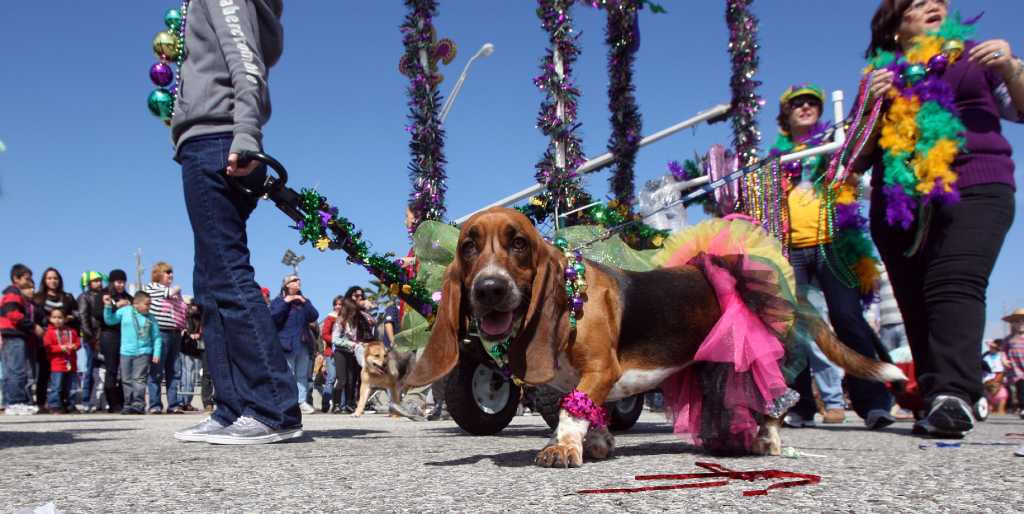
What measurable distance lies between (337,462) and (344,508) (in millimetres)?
1053

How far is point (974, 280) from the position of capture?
11.9 ft

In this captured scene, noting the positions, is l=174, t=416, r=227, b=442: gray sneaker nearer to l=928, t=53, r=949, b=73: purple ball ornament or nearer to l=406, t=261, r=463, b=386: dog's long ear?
l=406, t=261, r=463, b=386: dog's long ear

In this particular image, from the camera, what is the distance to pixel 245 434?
3.36 metres

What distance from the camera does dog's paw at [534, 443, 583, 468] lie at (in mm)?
2426

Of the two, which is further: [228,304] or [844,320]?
[844,320]

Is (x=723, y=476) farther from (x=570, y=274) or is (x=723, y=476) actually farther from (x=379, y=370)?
(x=379, y=370)

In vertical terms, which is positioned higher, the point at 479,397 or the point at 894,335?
the point at 894,335

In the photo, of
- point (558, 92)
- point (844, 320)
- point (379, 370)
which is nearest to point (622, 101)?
point (558, 92)

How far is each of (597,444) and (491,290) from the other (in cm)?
76

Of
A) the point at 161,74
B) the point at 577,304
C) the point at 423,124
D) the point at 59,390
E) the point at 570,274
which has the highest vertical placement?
the point at 423,124

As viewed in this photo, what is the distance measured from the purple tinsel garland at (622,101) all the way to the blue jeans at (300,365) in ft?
15.7

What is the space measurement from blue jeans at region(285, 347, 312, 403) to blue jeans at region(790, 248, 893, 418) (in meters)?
6.90

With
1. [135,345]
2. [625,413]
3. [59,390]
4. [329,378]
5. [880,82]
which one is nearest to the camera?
[880,82]

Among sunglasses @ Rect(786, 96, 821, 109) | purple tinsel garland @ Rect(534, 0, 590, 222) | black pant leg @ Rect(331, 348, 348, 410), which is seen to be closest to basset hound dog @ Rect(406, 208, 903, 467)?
sunglasses @ Rect(786, 96, 821, 109)
